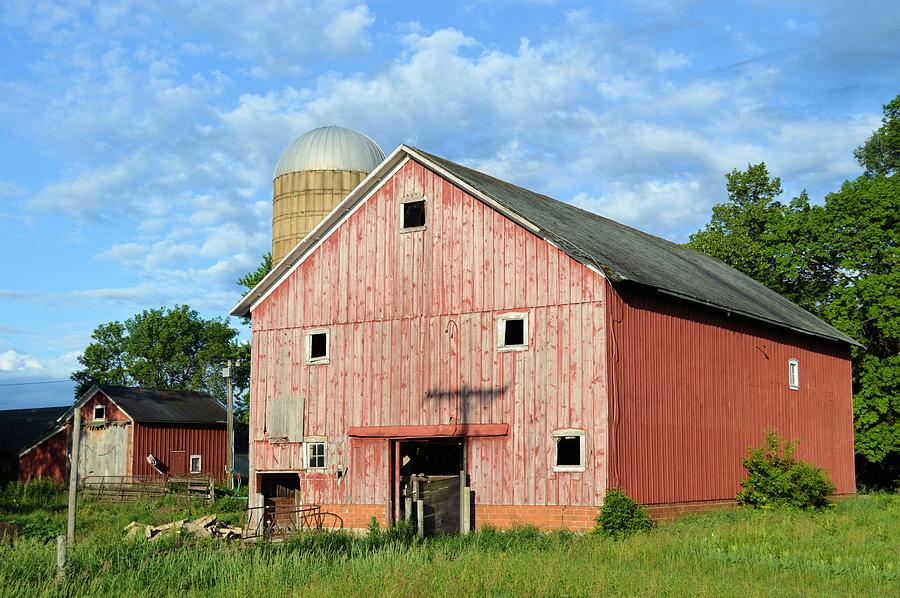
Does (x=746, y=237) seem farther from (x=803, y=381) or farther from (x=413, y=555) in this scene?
(x=413, y=555)

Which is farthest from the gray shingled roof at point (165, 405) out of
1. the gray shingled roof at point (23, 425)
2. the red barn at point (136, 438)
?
the gray shingled roof at point (23, 425)

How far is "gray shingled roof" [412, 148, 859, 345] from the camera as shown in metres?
24.3

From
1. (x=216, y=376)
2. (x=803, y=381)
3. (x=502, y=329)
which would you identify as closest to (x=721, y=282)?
(x=803, y=381)

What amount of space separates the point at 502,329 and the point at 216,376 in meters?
65.0

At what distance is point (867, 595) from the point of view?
13.9 meters

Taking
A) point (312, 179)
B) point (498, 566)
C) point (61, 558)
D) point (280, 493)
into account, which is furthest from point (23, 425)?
point (498, 566)

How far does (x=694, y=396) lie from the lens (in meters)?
26.1

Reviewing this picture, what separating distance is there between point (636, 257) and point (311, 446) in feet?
33.5

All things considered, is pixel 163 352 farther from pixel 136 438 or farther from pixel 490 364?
pixel 490 364

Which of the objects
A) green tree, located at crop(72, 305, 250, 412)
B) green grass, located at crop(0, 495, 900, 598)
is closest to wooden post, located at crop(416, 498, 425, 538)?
green grass, located at crop(0, 495, 900, 598)

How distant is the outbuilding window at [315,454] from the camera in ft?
90.8

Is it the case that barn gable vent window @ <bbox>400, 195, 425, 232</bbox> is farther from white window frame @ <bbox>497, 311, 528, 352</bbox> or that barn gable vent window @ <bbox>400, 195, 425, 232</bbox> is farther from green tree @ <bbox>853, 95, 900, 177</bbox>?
green tree @ <bbox>853, 95, 900, 177</bbox>

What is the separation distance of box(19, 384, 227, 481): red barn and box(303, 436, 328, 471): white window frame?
19.1 m

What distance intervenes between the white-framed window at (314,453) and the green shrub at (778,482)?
11313 millimetres
